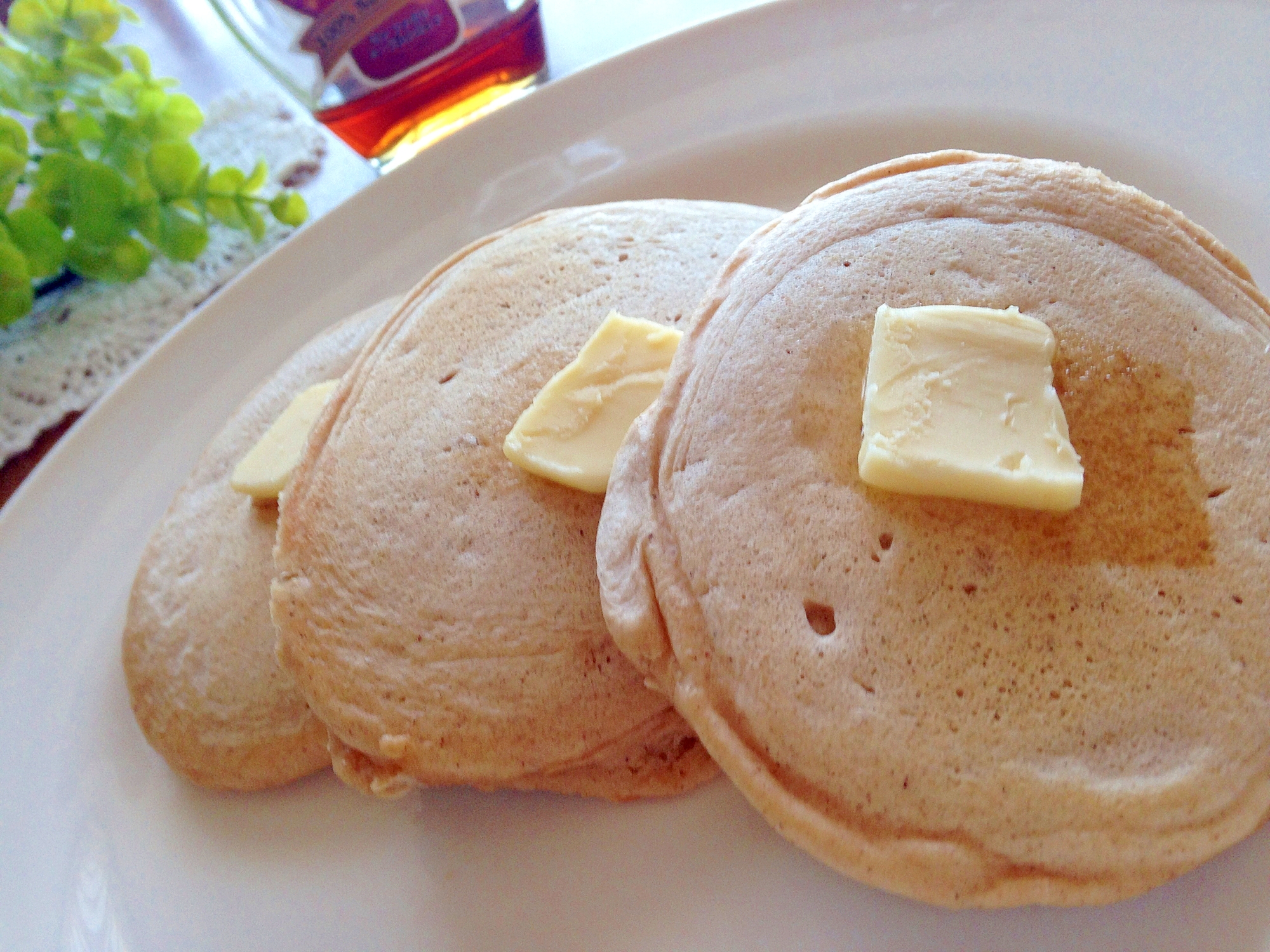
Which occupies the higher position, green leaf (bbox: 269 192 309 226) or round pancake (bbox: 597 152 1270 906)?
green leaf (bbox: 269 192 309 226)

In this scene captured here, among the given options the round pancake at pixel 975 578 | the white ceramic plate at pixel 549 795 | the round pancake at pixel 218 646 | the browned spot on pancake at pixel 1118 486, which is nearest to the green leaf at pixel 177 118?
the white ceramic plate at pixel 549 795

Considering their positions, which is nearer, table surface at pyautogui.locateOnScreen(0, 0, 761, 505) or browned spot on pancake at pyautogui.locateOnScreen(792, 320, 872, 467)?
browned spot on pancake at pyautogui.locateOnScreen(792, 320, 872, 467)

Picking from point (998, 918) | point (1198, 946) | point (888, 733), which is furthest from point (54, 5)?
point (1198, 946)

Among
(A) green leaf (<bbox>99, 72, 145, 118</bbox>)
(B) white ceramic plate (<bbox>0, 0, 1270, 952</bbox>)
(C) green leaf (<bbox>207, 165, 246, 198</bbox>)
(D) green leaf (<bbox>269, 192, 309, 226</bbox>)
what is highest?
(A) green leaf (<bbox>99, 72, 145, 118</bbox>)

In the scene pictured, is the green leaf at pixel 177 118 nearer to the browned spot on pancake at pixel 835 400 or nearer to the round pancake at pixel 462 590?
the round pancake at pixel 462 590

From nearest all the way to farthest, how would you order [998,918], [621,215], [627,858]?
[998,918], [627,858], [621,215]

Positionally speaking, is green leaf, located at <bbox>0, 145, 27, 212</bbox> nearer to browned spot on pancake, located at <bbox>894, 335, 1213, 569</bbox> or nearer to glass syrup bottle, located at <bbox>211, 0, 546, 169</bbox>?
glass syrup bottle, located at <bbox>211, 0, 546, 169</bbox>

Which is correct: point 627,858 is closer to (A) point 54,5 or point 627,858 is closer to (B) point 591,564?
A: (B) point 591,564

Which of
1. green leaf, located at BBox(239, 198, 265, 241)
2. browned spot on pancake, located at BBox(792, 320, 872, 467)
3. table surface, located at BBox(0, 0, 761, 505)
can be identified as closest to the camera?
browned spot on pancake, located at BBox(792, 320, 872, 467)

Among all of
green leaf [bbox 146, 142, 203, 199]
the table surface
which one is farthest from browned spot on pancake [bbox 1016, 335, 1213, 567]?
green leaf [bbox 146, 142, 203, 199]
